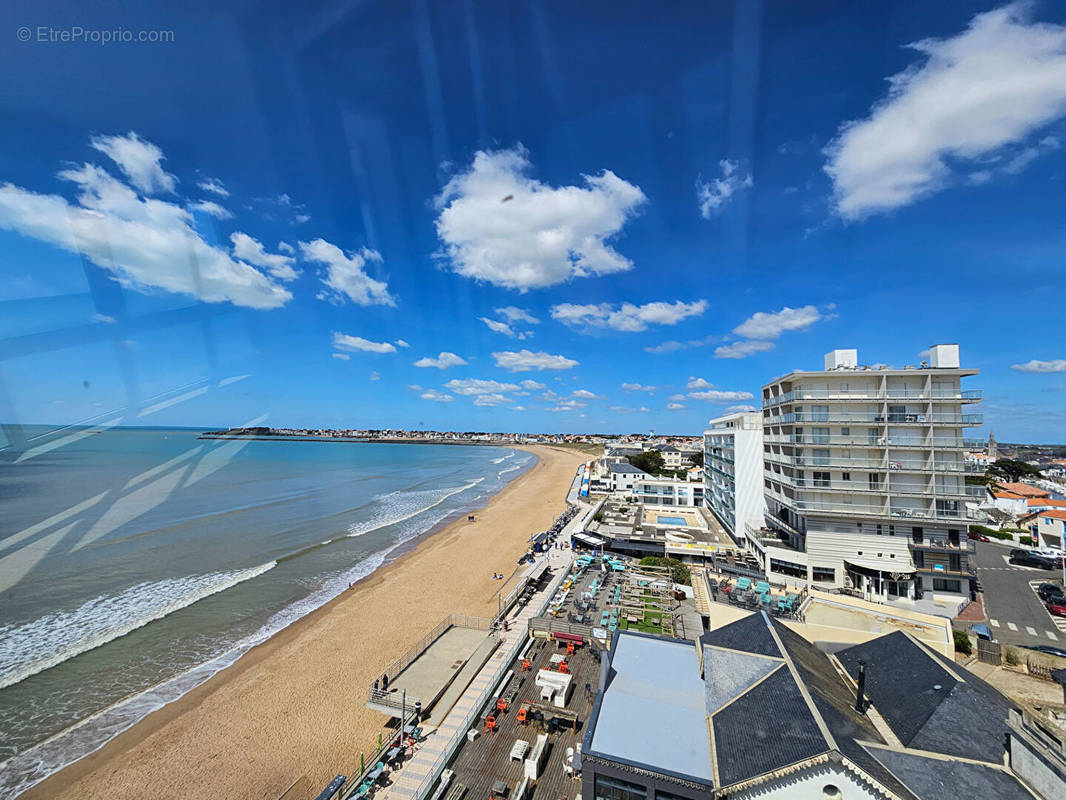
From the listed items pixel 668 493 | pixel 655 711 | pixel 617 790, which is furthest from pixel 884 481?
pixel 668 493

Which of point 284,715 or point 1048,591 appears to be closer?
point 284,715

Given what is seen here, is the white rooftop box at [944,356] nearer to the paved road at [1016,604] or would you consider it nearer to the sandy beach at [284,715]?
the paved road at [1016,604]

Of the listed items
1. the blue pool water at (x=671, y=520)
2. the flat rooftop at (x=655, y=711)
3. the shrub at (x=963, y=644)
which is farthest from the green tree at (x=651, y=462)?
the flat rooftop at (x=655, y=711)

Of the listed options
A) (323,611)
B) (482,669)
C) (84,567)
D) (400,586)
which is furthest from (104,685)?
(84,567)

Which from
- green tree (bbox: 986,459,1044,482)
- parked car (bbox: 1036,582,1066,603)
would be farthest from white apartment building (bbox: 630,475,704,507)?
green tree (bbox: 986,459,1044,482)

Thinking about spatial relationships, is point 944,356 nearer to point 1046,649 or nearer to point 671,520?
point 1046,649

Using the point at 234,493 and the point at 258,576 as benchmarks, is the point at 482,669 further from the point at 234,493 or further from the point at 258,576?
the point at 234,493
